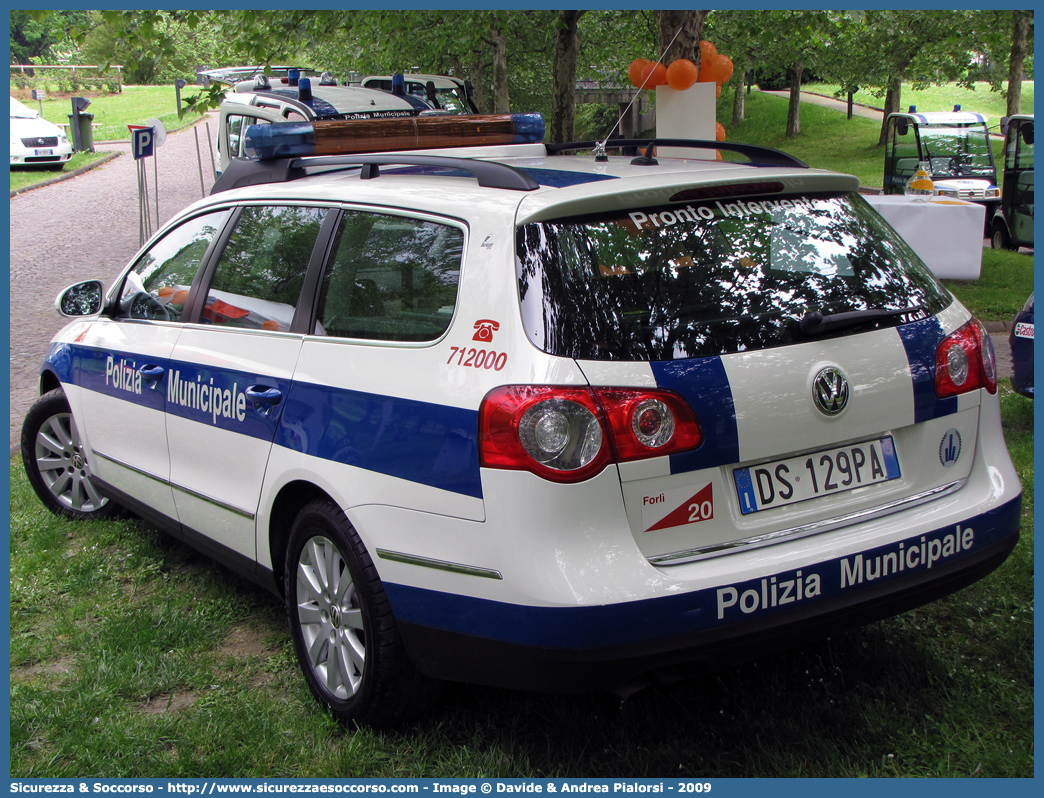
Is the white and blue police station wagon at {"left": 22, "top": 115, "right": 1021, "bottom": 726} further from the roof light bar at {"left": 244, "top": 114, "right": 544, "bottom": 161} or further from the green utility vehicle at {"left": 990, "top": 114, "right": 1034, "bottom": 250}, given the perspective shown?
the green utility vehicle at {"left": 990, "top": 114, "right": 1034, "bottom": 250}

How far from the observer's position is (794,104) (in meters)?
41.5

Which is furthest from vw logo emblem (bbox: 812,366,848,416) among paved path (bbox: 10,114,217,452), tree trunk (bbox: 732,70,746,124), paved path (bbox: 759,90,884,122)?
paved path (bbox: 759,90,884,122)

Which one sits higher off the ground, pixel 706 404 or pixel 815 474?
pixel 706 404

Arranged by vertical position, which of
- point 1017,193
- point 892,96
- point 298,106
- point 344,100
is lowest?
point 1017,193

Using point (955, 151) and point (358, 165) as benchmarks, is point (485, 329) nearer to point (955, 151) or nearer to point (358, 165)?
point (358, 165)

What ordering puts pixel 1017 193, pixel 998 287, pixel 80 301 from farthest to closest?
1. pixel 1017 193
2. pixel 998 287
3. pixel 80 301

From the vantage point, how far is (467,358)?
2721 mm

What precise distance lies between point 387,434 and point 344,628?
0.71 m

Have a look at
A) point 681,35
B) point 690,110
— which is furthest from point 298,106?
point 690,110

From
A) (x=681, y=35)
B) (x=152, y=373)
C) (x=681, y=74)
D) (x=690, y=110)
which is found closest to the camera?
(x=152, y=373)

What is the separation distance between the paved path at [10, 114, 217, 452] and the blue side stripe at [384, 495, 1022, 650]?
532cm

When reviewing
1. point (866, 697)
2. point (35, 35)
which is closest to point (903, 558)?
point (866, 697)

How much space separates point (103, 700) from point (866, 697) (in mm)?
2526
